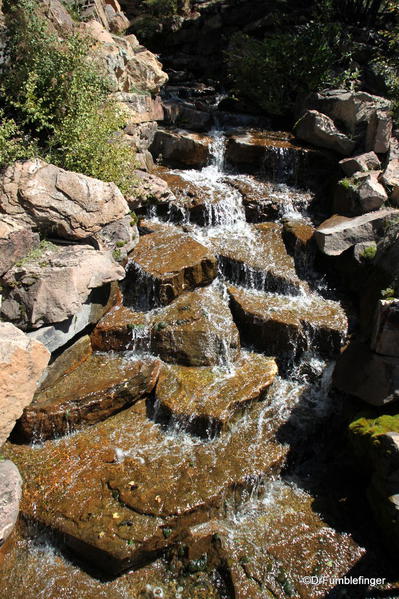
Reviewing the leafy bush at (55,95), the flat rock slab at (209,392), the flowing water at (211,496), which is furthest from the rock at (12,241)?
the flat rock slab at (209,392)

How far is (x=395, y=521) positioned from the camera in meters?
5.20

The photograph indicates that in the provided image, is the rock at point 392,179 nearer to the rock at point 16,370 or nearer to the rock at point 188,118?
the rock at point 188,118

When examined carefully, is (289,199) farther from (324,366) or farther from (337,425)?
(337,425)

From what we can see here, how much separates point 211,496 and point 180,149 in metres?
9.02

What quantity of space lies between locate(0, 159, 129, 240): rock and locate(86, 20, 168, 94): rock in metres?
3.75

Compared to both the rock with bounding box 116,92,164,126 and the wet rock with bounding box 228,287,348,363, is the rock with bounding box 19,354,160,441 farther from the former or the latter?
the rock with bounding box 116,92,164,126

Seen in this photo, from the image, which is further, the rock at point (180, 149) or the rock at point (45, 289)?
the rock at point (180, 149)

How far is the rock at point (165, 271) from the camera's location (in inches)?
327

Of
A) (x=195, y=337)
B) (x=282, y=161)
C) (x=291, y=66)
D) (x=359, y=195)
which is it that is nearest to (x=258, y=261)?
(x=195, y=337)

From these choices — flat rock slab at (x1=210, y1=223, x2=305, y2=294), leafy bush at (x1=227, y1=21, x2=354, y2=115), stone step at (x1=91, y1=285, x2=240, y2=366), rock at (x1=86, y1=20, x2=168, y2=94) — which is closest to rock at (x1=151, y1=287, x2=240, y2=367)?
stone step at (x1=91, y1=285, x2=240, y2=366)

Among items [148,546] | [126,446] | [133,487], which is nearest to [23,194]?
[126,446]

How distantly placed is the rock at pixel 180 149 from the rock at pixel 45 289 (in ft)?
19.5

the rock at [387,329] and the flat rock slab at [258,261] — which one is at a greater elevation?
the rock at [387,329]

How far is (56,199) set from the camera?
7.01 metres
